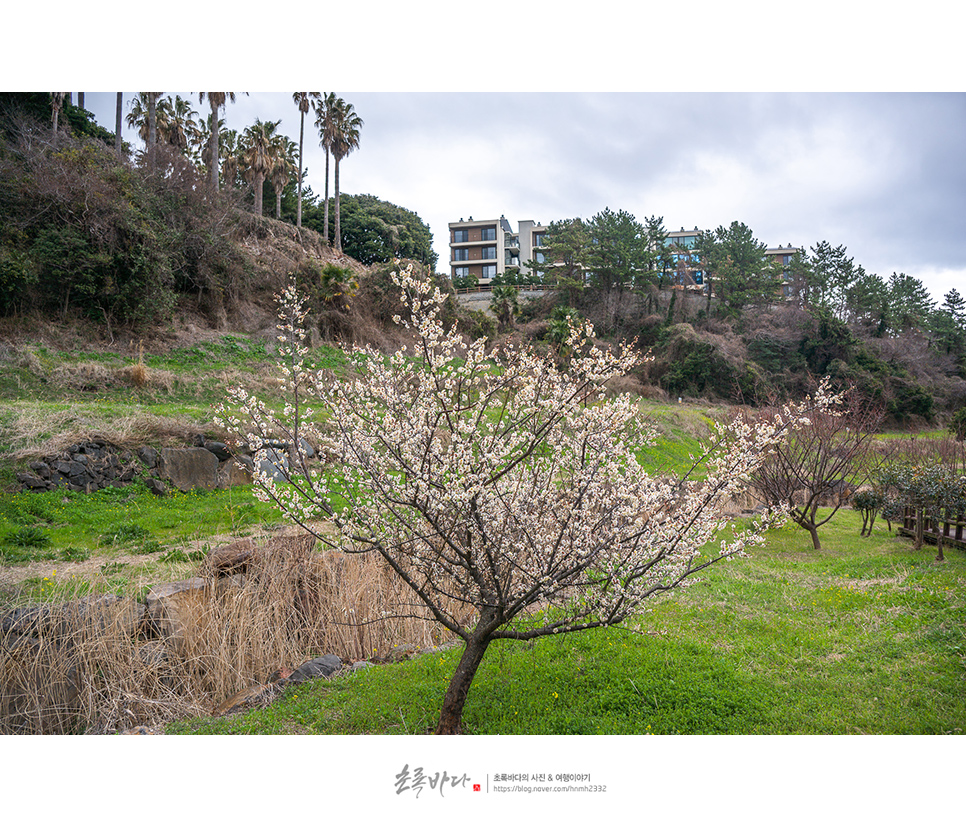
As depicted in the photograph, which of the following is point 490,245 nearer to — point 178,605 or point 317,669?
point 178,605

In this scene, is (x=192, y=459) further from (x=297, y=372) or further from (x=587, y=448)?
(x=587, y=448)

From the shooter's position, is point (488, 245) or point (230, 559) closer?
point (230, 559)

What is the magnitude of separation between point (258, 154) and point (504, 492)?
26.4 metres

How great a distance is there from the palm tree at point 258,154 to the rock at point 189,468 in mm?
18358

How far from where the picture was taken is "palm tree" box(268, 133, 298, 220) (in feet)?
82.3

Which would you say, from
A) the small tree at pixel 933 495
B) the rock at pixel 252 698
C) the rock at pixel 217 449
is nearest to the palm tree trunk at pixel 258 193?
the rock at pixel 217 449

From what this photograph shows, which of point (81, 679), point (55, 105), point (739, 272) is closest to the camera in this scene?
point (81, 679)

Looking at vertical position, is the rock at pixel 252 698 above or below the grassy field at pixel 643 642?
below

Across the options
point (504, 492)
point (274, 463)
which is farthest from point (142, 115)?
point (504, 492)

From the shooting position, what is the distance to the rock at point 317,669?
4617mm

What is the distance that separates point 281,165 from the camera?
25.6 metres

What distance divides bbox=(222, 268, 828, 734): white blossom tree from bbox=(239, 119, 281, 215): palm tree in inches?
961

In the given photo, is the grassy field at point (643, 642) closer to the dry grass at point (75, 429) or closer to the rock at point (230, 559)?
the dry grass at point (75, 429)

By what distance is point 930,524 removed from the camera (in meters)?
9.04
